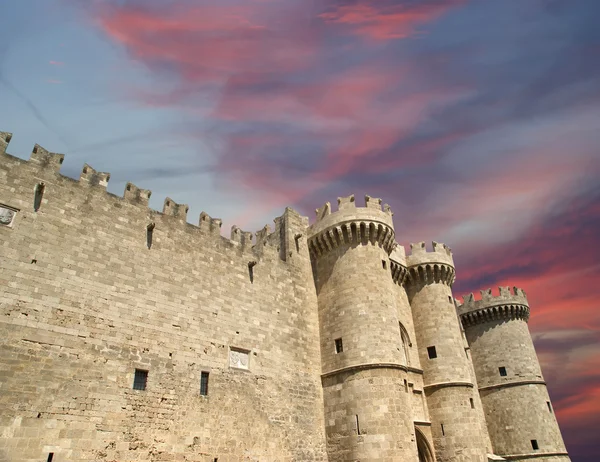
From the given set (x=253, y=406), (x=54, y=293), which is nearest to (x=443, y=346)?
(x=253, y=406)

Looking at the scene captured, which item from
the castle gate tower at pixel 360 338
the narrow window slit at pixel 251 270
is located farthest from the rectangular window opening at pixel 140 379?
the castle gate tower at pixel 360 338

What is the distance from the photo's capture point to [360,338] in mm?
17547

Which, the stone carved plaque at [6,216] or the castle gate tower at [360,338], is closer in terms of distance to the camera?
the stone carved plaque at [6,216]

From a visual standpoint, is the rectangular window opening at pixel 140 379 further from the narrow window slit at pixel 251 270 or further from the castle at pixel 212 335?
the narrow window slit at pixel 251 270

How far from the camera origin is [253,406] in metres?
15.2

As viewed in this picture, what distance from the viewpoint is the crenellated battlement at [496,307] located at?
29.3 m

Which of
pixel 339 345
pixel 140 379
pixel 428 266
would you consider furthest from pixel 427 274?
pixel 140 379

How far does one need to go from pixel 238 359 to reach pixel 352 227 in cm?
746

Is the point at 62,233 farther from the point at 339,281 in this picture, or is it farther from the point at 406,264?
the point at 406,264

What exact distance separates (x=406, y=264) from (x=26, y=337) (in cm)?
1783

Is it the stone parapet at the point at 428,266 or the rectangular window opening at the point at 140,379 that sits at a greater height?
the stone parapet at the point at 428,266

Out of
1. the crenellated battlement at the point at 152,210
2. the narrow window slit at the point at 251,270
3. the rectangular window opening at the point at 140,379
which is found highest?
the crenellated battlement at the point at 152,210

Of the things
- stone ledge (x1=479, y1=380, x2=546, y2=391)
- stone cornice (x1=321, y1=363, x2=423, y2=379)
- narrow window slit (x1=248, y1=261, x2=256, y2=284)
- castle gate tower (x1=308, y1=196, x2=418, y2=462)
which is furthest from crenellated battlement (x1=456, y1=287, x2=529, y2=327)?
narrow window slit (x1=248, y1=261, x2=256, y2=284)

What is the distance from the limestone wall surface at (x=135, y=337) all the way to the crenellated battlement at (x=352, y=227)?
10.9 ft
